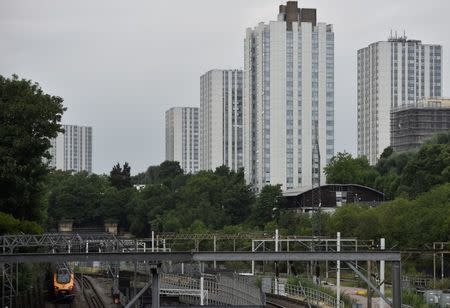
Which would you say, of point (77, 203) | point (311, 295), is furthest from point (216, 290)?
point (77, 203)

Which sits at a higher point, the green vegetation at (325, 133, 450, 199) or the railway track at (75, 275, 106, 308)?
the green vegetation at (325, 133, 450, 199)

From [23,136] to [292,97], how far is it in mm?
106115

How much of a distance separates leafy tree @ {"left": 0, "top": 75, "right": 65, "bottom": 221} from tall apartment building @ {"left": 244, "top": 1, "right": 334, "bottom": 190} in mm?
101102

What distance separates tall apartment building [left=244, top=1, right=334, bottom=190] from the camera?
179 meters

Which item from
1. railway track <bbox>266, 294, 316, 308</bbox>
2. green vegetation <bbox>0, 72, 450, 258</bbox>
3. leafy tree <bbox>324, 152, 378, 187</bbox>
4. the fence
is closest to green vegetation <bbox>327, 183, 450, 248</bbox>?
green vegetation <bbox>0, 72, 450, 258</bbox>

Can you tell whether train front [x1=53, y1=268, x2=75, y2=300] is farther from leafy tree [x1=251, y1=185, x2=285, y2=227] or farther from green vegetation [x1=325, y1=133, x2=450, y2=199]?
leafy tree [x1=251, y1=185, x2=285, y2=227]

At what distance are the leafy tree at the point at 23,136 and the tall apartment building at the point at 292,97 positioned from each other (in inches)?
3980

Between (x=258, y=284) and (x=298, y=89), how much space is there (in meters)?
112

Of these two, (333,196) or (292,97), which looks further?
(292,97)

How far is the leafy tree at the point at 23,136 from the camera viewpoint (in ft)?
246

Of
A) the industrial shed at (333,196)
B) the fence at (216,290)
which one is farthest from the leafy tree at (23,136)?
the industrial shed at (333,196)

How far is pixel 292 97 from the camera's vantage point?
17938cm

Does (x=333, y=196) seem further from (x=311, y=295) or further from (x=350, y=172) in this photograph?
(x=311, y=295)

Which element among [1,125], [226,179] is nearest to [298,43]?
[226,179]
